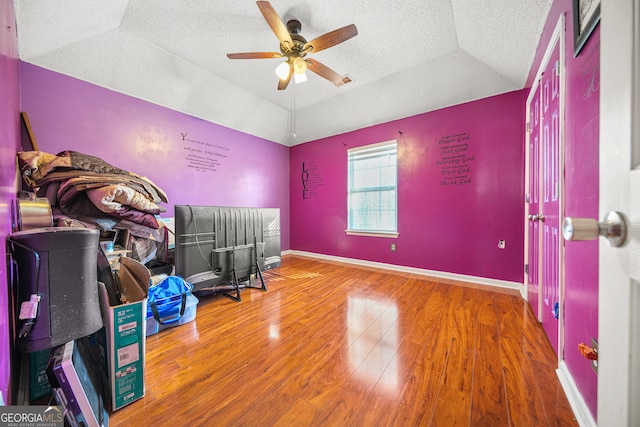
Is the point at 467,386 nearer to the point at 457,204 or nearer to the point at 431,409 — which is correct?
the point at 431,409

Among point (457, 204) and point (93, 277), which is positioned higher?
point (457, 204)

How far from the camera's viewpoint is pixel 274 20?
186cm

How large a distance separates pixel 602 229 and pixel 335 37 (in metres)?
2.24

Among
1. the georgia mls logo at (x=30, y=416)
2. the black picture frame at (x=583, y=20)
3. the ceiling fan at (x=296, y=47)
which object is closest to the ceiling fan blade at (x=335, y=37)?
the ceiling fan at (x=296, y=47)

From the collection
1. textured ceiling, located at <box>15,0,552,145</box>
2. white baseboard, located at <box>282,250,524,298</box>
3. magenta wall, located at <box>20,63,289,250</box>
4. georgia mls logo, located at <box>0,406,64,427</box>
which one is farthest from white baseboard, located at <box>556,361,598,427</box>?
magenta wall, located at <box>20,63,289,250</box>

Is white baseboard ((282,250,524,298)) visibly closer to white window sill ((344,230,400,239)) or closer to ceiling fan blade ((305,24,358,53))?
white window sill ((344,230,400,239))

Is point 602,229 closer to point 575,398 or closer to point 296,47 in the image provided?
point 575,398

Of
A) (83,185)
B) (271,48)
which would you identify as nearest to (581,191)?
(271,48)

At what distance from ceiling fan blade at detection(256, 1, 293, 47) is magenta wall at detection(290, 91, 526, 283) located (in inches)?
84.4

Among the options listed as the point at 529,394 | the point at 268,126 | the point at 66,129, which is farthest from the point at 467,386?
the point at 268,126

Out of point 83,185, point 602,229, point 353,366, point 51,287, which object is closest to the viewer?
point 602,229

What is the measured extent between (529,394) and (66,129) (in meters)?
4.30

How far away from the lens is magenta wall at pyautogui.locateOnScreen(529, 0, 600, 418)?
97cm

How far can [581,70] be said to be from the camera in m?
1.12
